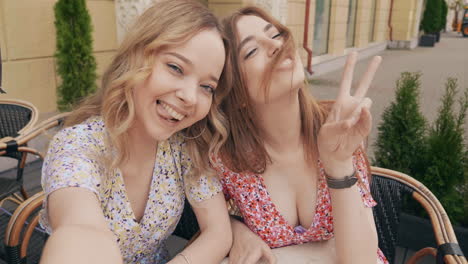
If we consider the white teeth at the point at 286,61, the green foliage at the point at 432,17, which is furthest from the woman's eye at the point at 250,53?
the green foliage at the point at 432,17

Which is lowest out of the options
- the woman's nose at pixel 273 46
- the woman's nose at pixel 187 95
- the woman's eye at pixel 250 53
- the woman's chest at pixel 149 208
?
the woman's chest at pixel 149 208

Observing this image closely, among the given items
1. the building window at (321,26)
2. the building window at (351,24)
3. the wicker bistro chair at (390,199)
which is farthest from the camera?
the building window at (351,24)

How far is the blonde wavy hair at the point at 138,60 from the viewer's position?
1.20 m

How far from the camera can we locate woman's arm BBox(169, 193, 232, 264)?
1.38m

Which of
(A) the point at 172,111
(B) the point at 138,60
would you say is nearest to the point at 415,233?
(A) the point at 172,111

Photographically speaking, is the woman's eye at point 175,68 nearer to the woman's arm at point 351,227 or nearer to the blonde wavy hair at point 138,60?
the blonde wavy hair at point 138,60

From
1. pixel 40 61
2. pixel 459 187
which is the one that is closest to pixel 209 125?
pixel 459 187

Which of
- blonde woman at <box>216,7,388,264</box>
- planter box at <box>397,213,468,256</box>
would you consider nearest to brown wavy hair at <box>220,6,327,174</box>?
blonde woman at <box>216,7,388,264</box>

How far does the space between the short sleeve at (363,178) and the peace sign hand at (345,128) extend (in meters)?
0.17

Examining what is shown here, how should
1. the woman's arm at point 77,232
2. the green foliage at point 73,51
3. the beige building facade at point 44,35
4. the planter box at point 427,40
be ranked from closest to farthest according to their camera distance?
the woman's arm at point 77,232 → the beige building facade at point 44,35 → the green foliage at point 73,51 → the planter box at point 427,40

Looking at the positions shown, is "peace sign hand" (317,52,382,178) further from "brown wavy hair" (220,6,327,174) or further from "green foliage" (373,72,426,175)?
"green foliage" (373,72,426,175)

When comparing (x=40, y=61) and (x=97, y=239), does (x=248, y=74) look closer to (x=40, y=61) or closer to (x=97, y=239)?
(x=97, y=239)

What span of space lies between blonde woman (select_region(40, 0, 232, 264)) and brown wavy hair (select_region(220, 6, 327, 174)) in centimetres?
7

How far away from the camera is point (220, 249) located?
1424 millimetres
